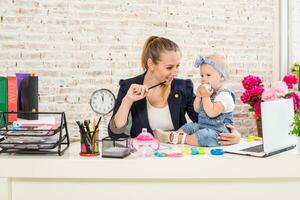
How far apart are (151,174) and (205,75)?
70 centimetres

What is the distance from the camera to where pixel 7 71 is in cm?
308

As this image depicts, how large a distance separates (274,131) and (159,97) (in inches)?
36.0

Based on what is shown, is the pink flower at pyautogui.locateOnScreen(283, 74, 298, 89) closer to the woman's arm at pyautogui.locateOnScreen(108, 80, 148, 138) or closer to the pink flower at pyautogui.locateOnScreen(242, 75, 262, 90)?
the pink flower at pyautogui.locateOnScreen(242, 75, 262, 90)

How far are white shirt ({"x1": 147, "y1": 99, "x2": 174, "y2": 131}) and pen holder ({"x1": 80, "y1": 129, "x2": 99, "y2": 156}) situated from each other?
2.51ft

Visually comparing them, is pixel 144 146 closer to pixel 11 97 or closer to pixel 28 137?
pixel 28 137

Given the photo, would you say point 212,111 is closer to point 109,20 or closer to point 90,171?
point 90,171

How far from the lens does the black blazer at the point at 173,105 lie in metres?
2.38

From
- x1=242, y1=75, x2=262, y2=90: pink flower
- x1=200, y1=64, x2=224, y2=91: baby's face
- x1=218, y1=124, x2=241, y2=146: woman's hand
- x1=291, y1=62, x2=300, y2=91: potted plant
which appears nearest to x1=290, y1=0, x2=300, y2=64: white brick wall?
x1=291, y1=62, x2=300, y2=91: potted plant

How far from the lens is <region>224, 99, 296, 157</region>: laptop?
1593 mm

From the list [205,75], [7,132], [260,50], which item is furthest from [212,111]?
[260,50]

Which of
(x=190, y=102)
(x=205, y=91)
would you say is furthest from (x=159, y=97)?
(x=205, y=91)

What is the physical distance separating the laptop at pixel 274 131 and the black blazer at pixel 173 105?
2.11ft

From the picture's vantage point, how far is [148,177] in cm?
154

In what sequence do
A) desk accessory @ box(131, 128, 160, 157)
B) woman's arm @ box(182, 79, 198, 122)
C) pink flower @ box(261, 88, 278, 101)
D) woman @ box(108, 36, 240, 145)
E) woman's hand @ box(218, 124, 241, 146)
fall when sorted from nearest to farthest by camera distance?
desk accessory @ box(131, 128, 160, 157)
woman's hand @ box(218, 124, 241, 146)
woman @ box(108, 36, 240, 145)
woman's arm @ box(182, 79, 198, 122)
pink flower @ box(261, 88, 278, 101)
